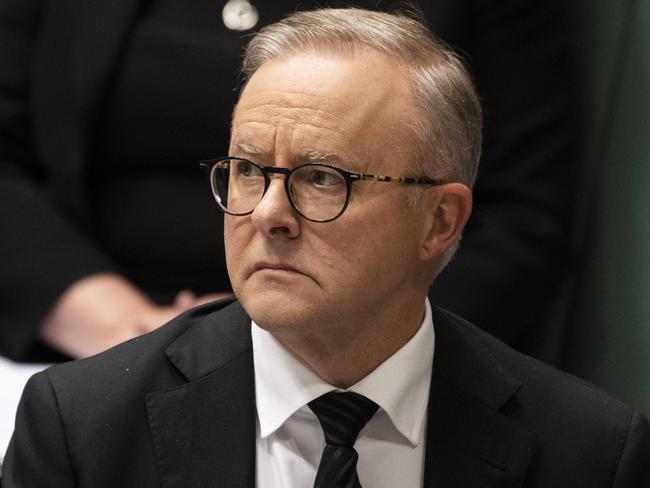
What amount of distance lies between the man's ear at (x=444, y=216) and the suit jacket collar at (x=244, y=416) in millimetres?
134

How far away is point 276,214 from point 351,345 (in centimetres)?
21

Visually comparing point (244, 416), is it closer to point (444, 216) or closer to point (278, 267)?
point (278, 267)

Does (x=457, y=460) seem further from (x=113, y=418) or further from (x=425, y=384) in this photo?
(x=113, y=418)

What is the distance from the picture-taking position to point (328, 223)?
59.1 inches

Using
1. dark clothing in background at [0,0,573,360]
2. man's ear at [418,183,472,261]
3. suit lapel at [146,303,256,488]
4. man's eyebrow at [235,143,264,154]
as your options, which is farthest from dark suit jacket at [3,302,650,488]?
dark clothing in background at [0,0,573,360]

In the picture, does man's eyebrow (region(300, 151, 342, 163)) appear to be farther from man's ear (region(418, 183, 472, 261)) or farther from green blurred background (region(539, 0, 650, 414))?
green blurred background (region(539, 0, 650, 414))

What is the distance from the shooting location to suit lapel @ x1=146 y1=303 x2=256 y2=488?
5.04ft

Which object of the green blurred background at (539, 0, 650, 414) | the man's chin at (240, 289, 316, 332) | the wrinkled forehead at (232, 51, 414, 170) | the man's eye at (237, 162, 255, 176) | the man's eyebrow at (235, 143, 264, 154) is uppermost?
the wrinkled forehead at (232, 51, 414, 170)

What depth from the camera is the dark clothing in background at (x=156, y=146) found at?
2277 mm

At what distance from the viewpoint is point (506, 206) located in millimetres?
2389

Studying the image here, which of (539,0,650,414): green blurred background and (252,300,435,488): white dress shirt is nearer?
(252,300,435,488): white dress shirt

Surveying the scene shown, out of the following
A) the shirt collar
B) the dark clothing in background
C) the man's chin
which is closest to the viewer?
the man's chin

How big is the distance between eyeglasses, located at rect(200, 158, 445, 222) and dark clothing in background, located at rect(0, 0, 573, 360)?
75 cm

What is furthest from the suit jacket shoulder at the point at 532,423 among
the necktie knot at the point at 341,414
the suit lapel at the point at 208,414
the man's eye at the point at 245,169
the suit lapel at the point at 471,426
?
the man's eye at the point at 245,169
